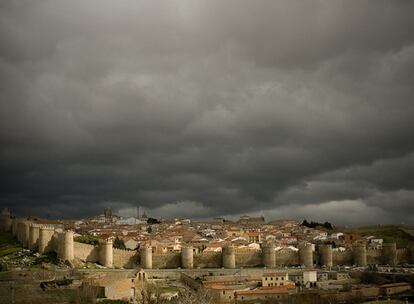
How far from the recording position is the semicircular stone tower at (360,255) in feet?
201

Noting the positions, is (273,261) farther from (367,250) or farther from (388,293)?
(388,293)

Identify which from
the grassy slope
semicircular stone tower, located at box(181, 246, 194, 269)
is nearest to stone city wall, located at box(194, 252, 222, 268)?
semicircular stone tower, located at box(181, 246, 194, 269)

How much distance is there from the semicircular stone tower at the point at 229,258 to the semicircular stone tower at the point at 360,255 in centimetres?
1199

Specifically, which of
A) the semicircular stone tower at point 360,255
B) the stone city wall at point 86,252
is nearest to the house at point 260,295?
the stone city wall at point 86,252

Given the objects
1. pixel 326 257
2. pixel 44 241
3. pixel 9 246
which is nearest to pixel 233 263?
pixel 326 257

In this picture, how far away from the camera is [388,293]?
148 ft

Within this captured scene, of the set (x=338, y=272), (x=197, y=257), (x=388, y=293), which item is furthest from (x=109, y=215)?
(x=388, y=293)

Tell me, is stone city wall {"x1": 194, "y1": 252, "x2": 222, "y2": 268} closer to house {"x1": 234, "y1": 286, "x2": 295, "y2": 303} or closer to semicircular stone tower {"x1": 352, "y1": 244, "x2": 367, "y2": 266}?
semicircular stone tower {"x1": 352, "y1": 244, "x2": 367, "y2": 266}

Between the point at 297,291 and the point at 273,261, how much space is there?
14.0 metres

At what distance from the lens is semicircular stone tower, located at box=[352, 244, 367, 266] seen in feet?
201

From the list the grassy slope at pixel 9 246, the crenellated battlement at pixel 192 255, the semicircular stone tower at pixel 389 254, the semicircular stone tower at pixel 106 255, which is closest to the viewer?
the grassy slope at pixel 9 246

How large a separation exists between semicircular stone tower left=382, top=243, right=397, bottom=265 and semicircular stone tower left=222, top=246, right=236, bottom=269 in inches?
604

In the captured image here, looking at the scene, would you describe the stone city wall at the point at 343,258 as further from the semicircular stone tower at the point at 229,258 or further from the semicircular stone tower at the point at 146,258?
the semicircular stone tower at the point at 146,258

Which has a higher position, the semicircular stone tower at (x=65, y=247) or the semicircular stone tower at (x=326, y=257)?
the semicircular stone tower at (x=65, y=247)
